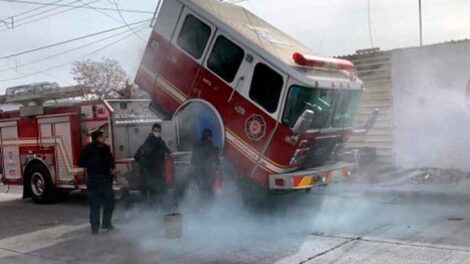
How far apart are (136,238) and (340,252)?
9.92 ft

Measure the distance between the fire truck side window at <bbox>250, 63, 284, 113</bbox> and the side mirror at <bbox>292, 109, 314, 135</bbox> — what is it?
0.52 m

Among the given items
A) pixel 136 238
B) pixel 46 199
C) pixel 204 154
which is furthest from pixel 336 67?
pixel 46 199

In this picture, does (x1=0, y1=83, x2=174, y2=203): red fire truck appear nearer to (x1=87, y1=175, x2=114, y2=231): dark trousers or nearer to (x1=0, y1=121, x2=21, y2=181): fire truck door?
(x1=0, y1=121, x2=21, y2=181): fire truck door

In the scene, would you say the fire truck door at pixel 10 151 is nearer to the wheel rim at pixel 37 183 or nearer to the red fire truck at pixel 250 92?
the wheel rim at pixel 37 183

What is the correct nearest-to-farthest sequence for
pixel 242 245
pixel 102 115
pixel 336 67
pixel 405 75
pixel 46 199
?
pixel 242 245 < pixel 336 67 < pixel 102 115 < pixel 46 199 < pixel 405 75

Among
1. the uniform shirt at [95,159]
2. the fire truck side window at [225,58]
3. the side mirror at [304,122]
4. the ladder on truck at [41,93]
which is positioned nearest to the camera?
the side mirror at [304,122]

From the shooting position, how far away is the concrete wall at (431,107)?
12.0 meters

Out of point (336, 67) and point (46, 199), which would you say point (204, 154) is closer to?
point (336, 67)

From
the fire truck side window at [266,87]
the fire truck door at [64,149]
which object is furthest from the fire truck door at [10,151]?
the fire truck side window at [266,87]

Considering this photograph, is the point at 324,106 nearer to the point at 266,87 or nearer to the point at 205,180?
the point at 266,87

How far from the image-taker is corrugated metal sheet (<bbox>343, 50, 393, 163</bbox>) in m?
13.2

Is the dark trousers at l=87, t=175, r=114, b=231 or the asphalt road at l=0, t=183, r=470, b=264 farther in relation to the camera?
the dark trousers at l=87, t=175, r=114, b=231

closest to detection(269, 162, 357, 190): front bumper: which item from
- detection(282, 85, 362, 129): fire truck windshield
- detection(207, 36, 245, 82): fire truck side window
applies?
detection(282, 85, 362, 129): fire truck windshield

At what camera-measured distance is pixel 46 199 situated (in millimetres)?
11336
